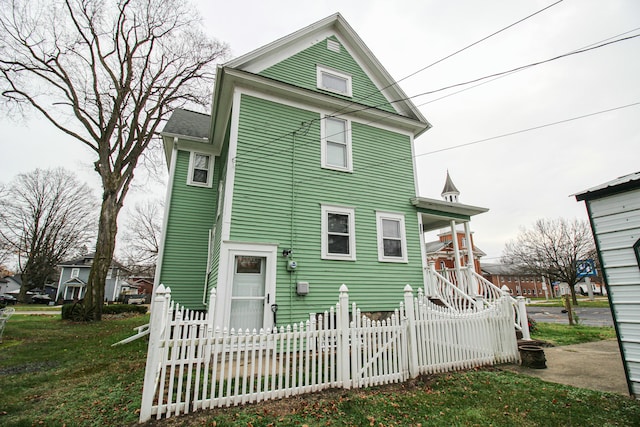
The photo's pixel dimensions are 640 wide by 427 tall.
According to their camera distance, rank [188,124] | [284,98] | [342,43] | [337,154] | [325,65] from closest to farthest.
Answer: [284,98] < [337,154] < [325,65] < [342,43] < [188,124]

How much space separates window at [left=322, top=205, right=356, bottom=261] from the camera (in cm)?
829

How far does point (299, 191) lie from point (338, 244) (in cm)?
192

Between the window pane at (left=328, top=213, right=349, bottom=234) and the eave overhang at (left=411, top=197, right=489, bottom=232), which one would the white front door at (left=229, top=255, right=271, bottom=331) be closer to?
the window pane at (left=328, top=213, right=349, bottom=234)

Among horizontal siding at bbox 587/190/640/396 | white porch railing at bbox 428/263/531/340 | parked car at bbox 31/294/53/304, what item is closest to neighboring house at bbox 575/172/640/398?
horizontal siding at bbox 587/190/640/396

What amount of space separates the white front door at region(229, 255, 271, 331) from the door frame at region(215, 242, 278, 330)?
4.0 inches

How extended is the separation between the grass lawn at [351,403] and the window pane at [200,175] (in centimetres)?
669

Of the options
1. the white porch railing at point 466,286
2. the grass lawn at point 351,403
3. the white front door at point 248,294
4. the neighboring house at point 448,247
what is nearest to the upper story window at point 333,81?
the white front door at point 248,294

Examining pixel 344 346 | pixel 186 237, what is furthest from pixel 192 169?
pixel 344 346

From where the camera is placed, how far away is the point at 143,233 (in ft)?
109

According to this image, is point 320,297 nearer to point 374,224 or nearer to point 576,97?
point 374,224

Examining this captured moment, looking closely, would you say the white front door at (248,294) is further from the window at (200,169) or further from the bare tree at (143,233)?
the bare tree at (143,233)

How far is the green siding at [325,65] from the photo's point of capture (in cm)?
919

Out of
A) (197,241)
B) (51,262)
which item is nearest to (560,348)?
(197,241)

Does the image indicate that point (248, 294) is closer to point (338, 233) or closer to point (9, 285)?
point (338, 233)
